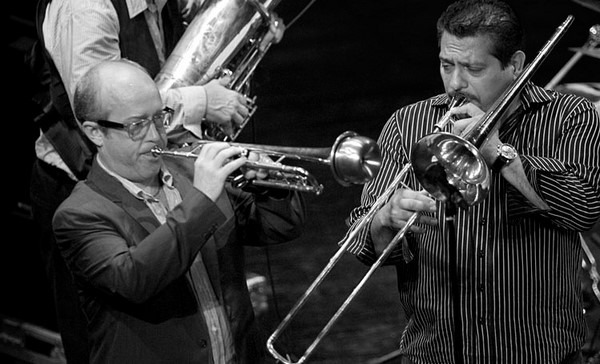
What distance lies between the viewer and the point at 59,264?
4.89 meters

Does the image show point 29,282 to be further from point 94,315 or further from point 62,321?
point 94,315

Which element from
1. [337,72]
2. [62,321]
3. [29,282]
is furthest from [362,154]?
[337,72]

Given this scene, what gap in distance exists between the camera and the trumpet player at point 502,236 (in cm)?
380

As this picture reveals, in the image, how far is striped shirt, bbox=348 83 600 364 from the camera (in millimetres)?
3818

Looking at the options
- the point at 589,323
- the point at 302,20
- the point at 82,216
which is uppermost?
the point at 82,216

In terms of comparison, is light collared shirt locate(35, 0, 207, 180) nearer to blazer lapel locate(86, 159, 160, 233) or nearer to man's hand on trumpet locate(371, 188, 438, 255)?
blazer lapel locate(86, 159, 160, 233)

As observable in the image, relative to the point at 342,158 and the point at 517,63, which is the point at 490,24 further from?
the point at 342,158

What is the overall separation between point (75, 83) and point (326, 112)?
3956 millimetres

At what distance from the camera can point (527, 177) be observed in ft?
12.1

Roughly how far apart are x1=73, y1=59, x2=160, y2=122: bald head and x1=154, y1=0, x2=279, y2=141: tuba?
0.72 m

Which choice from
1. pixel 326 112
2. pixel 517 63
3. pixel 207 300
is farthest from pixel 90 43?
pixel 326 112

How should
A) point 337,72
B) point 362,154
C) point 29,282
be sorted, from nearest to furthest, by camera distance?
point 362,154, point 29,282, point 337,72

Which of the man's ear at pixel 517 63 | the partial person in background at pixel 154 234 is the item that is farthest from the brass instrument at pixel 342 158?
the man's ear at pixel 517 63

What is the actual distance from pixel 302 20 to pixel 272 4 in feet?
17.9
